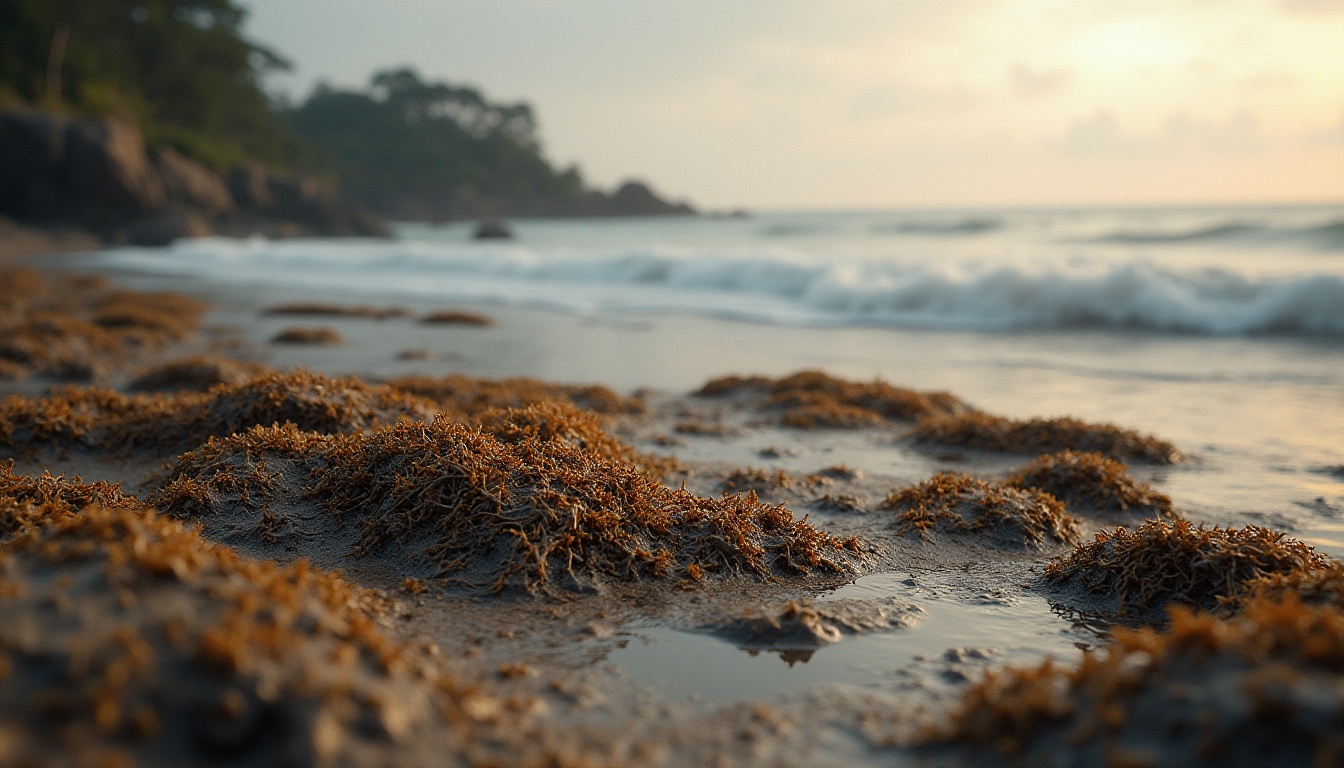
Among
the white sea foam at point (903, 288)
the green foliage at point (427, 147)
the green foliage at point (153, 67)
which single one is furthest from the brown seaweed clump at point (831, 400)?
the green foliage at point (427, 147)

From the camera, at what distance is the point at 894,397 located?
292 inches

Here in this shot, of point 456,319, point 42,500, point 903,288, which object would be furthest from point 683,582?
point 903,288

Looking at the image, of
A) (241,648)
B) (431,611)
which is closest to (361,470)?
(431,611)

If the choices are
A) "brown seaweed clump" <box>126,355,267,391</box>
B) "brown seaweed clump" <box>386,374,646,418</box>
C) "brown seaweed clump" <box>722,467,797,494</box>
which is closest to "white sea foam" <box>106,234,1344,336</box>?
"brown seaweed clump" <box>386,374,646,418</box>

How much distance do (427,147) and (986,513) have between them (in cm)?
9961

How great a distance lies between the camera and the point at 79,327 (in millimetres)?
9633

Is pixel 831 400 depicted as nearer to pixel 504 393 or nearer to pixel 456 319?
pixel 504 393

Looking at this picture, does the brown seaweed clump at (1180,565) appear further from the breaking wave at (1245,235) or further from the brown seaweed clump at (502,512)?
the breaking wave at (1245,235)

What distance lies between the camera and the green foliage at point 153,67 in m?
38.8

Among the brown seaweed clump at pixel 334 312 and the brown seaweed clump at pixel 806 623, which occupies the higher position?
the brown seaweed clump at pixel 334 312

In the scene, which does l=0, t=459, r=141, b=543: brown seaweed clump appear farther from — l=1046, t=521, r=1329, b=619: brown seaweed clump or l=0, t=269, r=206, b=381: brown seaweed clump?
l=0, t=269, r=206, b=381: brown seaweed clump

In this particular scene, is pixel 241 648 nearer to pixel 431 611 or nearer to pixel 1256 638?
pixel 431 611

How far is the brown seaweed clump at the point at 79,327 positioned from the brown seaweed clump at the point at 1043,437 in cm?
725

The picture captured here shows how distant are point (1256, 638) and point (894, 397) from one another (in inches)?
212
